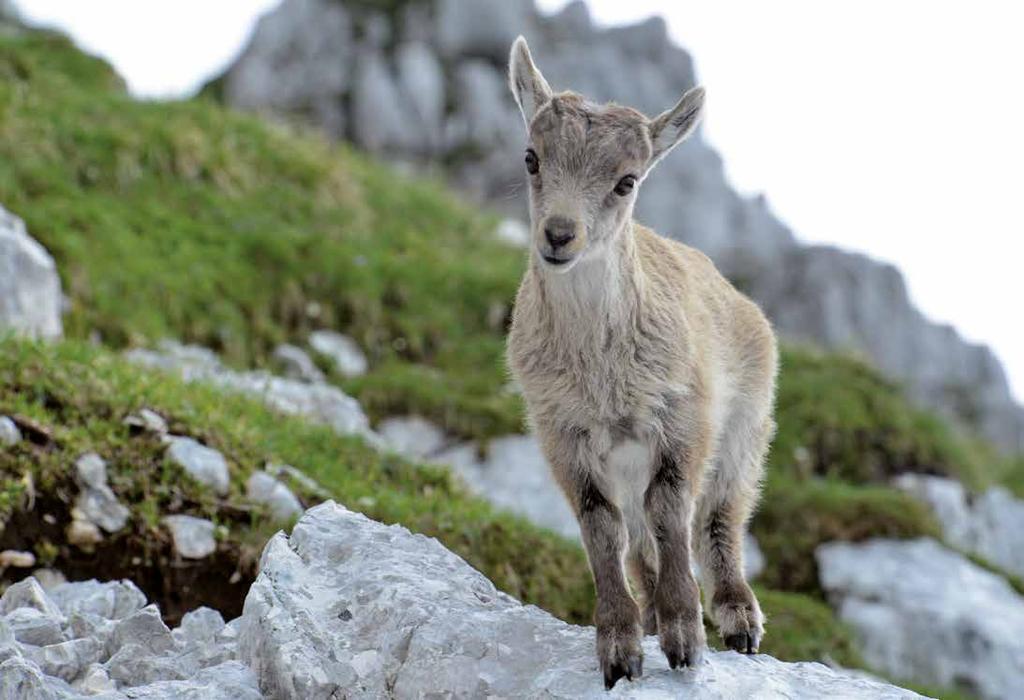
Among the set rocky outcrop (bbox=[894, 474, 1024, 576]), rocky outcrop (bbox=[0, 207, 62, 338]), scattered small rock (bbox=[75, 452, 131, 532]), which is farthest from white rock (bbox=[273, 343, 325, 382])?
rocky outcrop (bbox=[894, 474, 1024, 576])

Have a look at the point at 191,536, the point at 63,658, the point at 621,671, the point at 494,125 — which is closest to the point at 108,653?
the point at 63,658

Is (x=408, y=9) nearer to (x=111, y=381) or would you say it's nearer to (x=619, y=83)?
(x=619, y=83)

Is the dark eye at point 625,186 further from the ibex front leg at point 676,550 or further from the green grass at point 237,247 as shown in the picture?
the green grass at point 237,247

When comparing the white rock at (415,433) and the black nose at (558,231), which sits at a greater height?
the black nose at (558,231)

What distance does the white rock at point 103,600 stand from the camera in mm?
6926

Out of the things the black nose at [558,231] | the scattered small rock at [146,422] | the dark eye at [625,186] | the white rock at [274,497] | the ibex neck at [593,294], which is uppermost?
the dark eye at [625,186]

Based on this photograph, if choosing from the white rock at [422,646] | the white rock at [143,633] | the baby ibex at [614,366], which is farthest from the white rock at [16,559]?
the baby ibex at [614,366]

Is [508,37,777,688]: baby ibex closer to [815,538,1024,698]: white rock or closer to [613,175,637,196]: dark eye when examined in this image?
[613,175,637,196]: dark eye

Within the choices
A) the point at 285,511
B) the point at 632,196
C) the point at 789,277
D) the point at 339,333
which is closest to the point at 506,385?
the point at 339,333

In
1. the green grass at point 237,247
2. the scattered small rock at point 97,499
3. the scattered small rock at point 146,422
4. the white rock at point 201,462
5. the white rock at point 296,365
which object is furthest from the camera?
the white rock at point 296,365

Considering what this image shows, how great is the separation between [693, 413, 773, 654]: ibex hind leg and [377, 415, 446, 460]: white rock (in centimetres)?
664

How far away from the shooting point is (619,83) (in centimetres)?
4931

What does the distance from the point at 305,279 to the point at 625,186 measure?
32.4 ft

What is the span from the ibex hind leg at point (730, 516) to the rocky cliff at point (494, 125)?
92.6 ft
